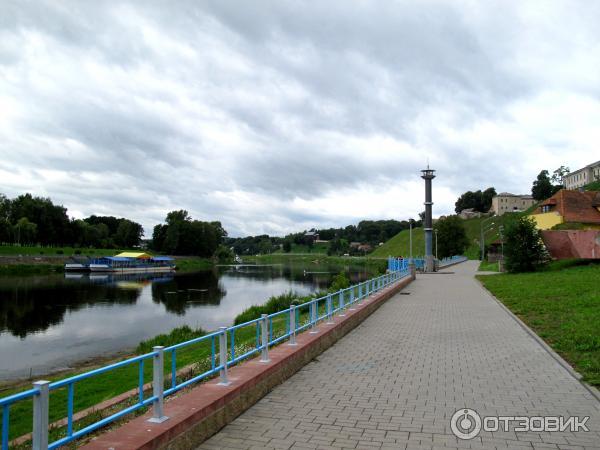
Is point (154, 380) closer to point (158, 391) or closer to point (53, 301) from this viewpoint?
point (158, 391)

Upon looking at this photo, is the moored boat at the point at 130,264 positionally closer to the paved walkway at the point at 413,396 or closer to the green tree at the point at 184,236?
the green tree at the point at 184,236

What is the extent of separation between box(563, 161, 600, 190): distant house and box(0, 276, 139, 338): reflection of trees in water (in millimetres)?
112135

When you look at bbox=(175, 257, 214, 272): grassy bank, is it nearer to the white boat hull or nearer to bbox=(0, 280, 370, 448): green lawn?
the white boat hull

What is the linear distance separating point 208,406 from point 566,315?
11532 millimetres

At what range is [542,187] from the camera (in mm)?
131750

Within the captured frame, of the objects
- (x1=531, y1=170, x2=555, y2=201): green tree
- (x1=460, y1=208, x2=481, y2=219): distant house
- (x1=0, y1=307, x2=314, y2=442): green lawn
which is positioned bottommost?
(x1=0, y1=307, x2=314, y2=442): green lawn

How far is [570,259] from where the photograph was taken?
3397 centimetres

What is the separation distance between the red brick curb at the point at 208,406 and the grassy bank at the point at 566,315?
4372 mm

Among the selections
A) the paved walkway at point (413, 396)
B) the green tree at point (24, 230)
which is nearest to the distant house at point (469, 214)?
the green tree at point (24, 230)

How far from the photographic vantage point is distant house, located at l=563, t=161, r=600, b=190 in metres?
114

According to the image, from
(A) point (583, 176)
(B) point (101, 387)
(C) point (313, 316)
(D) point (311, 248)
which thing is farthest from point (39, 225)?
(A) point (583, 176)

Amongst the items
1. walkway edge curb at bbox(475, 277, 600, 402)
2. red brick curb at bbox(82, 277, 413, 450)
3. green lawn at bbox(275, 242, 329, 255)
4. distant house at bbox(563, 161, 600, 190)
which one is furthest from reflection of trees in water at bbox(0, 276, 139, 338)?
green lawn at bbox(275, 242, 329, 255)

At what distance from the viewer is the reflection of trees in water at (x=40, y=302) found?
22.9m

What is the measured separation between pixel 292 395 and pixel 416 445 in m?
2.07
